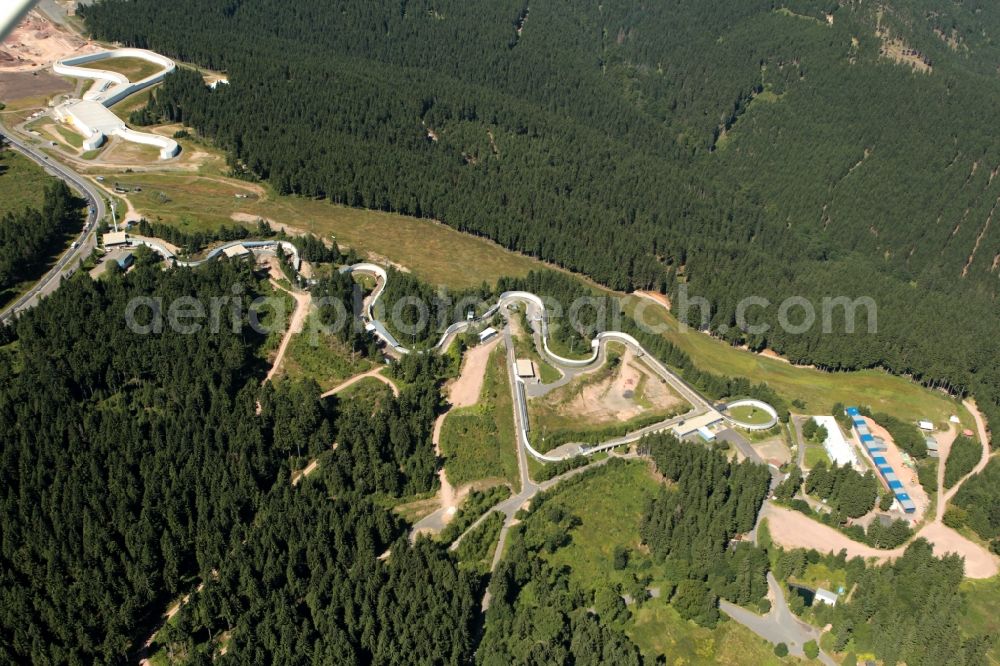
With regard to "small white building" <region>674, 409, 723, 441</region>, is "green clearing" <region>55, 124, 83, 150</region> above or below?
above

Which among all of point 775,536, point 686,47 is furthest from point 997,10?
point 775,536

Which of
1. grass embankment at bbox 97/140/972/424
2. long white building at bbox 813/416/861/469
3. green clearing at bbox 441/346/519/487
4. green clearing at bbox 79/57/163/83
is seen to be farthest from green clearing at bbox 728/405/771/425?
green clearing at bbox 79/57/163/83

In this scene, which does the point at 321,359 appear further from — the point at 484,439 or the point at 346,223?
the point at 346,223

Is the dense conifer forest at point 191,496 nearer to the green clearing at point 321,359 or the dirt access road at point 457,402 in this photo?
the dirt access road at point 457,402

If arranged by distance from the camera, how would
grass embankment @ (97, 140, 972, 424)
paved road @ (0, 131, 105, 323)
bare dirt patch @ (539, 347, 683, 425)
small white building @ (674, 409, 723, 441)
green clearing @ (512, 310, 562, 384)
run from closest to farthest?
small white building @ (674, 409, 723, 441) < bare dirt patch @ (539, 347, 683, 425) < paved road @ (0, 131, 105, 323) < green clearing @ (512, 310, 562, 384) < grass embankment @ (97, 140, 972, 424)

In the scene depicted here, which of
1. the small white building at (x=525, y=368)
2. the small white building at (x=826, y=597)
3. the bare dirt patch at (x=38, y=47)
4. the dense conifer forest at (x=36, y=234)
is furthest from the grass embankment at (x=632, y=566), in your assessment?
the bare dirt patch at (x=38, y=47)

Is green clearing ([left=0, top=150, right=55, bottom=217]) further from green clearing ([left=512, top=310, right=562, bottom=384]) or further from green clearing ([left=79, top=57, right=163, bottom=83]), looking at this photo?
green clearing ([left=512, top=310, right=562, bottom=384])

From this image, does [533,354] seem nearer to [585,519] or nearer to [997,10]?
[585,519]
